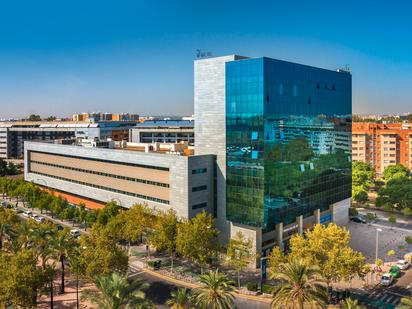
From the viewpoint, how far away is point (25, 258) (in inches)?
1816

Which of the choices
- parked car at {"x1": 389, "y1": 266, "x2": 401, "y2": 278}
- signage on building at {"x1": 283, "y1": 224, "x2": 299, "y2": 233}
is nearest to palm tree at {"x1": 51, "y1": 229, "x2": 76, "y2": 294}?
signage on building at {"x1": 283, "y1": 224, "x2": 299, "y2": 233}

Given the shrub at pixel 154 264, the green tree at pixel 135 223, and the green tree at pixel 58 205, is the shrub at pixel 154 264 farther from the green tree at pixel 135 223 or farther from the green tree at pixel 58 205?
the green tree at pixel 58 205

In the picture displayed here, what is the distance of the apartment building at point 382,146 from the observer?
158000 mm

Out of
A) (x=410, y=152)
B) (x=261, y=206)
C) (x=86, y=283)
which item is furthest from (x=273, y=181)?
(x=410, y=152)

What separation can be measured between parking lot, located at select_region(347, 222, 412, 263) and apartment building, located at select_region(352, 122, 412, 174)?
72.0 metres

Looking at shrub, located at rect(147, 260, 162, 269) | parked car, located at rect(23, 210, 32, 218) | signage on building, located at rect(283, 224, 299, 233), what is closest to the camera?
shrub, located at rect(147, 260, 162, 269)

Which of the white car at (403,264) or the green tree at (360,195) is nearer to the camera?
the white car at (403,264)

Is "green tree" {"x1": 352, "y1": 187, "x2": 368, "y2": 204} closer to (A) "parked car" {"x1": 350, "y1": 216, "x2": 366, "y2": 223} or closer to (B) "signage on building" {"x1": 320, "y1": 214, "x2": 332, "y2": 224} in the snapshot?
(A) "parked car" {"x1": 350, "y1": 216, "x2": 366, "y2": 223}

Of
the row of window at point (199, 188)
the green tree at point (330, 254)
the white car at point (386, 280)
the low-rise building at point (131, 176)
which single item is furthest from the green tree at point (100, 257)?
the white car at point (386, 280)

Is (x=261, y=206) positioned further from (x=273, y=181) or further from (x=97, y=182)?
(x=97, y=182)

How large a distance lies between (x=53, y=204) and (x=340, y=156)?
68.8 meters

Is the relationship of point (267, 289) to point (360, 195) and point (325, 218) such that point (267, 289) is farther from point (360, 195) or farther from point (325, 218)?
point (360, 195)

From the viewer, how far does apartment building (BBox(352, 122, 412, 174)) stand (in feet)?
518

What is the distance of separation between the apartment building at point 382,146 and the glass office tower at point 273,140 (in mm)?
88840
